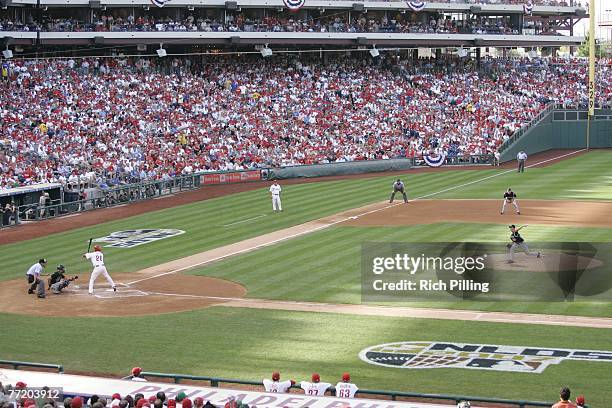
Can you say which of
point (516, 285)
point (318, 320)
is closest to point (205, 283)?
point (318, 320)

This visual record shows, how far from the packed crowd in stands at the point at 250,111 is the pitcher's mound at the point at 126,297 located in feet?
60.0

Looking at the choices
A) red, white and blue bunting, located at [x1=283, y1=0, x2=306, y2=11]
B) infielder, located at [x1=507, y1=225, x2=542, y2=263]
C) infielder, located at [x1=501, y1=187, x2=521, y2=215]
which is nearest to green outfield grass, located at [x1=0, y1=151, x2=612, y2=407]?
infielder, located at [x1=501, y1=187, x2=521, y2=215]

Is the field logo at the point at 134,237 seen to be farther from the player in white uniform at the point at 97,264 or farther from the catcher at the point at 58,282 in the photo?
the player in white uniform at the point at 97,264

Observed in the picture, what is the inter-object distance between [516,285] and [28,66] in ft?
135

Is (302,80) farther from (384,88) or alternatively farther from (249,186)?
(249,186)

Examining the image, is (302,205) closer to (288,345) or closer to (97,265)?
(97,265)

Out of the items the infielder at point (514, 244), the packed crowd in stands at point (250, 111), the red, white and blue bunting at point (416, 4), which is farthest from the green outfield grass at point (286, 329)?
the red, white and blue bunting at point (416, 4)

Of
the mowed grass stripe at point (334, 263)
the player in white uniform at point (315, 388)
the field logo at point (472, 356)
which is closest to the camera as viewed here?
the player in white uniform at point (315, 388)

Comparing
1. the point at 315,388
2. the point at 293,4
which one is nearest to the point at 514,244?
the point at 315,388

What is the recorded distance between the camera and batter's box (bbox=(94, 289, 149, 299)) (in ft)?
90.1

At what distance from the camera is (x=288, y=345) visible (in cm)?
2175

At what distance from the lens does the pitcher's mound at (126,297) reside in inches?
1020

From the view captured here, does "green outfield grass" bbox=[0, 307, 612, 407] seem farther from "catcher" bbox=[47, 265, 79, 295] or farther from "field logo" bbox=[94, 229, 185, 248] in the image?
"field logo" bbox=[94, 229, 185, 248]

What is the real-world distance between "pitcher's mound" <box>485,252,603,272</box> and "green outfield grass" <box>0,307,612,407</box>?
5.80m
